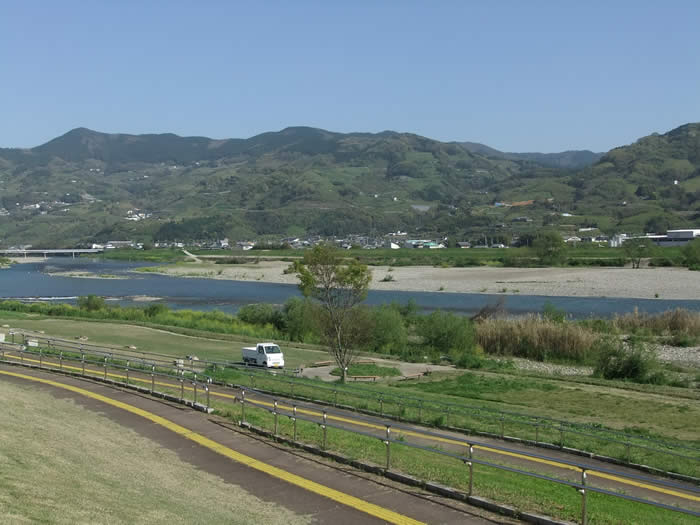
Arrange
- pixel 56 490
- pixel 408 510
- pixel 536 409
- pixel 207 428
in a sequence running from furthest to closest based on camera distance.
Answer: pixel 536 409, pixel 207 428, pixel 408 510, pixel 56 490

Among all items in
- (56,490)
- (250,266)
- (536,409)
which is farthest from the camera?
(250,266)

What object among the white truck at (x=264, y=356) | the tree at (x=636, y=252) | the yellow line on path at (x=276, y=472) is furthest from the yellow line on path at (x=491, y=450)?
the tree at (x=636, y=252)

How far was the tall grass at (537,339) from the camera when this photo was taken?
149 ft

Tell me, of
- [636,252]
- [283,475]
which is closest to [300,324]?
[283,475]

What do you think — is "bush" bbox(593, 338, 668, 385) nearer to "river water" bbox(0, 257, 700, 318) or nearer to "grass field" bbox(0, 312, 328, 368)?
"grass field" bbox(0, 312, 328, 368)

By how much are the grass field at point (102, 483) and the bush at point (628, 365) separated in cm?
2749

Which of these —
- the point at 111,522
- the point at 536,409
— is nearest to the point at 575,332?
the point at 536,409

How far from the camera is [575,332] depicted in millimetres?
46219

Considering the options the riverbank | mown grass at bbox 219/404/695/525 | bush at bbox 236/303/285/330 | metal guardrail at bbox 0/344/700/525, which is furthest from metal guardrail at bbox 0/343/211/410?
the riverbank

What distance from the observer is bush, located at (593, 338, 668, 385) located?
36.8m

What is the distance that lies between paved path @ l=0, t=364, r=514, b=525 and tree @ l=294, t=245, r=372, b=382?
49.2 ft

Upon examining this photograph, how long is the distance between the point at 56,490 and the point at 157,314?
177 ft

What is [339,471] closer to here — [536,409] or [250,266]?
[536,409]

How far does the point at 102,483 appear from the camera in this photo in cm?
1163
